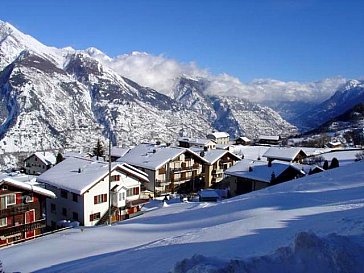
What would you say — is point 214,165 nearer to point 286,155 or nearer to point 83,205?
point 286,155

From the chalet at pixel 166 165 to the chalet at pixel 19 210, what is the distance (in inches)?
858

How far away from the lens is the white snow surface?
31.6ft


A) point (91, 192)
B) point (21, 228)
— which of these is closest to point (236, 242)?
point (21, 228)

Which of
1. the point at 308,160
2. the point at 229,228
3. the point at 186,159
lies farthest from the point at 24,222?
the point at 308,160

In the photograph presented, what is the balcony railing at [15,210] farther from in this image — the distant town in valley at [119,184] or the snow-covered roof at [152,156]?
the snow-covered roof at [152,156]

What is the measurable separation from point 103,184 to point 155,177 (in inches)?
578

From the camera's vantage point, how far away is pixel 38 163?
77188 millimetres

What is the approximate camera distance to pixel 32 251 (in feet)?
67.5

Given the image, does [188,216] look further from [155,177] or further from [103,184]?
[155,177]

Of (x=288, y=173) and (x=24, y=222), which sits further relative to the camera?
(x=288, y=173)

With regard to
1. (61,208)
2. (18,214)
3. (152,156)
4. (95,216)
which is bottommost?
(95,216)

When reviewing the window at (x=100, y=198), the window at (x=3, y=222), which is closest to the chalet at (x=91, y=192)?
the window at (x=100, y=198)

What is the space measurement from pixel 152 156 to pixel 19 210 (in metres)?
26.9

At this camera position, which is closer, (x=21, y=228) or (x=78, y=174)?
(x=21, y=228)
